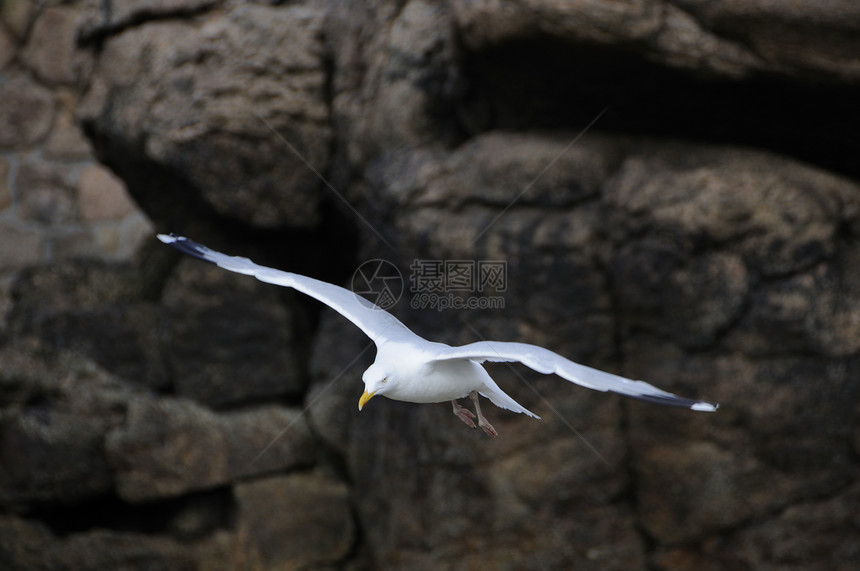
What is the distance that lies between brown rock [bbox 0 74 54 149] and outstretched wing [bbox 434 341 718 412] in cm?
513

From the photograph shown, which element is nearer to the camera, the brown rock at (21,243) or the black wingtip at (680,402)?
the black wingtip at (680,402)

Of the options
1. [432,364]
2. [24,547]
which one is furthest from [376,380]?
[24,547]

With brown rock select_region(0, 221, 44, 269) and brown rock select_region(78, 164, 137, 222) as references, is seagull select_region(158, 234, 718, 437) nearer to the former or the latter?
brown rock select_region(78, 164, 137, 222)

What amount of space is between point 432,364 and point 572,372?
339 millimetres

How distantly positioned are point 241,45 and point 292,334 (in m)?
1.28

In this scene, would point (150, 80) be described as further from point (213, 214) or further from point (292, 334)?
point (292, 334)

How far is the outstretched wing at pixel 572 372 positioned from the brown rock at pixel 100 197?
16.3 feet

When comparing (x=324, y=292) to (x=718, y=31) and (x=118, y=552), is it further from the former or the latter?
(x=118, y=552)

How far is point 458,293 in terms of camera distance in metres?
3.27

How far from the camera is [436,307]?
3318 mm

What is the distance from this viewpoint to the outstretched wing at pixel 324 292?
77.3 inches

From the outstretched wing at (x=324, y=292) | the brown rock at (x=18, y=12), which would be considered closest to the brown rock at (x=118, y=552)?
the outstretched wing at (x=324, y=292)

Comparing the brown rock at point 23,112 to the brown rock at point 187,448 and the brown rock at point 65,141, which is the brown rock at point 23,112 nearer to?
the brown rock at point 65,141

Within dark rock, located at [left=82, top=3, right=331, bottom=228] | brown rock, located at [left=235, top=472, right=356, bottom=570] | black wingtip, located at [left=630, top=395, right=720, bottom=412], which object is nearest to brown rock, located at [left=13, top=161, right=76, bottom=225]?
dark rock, located at [left=82, top=3, right=331, bottom=228]
